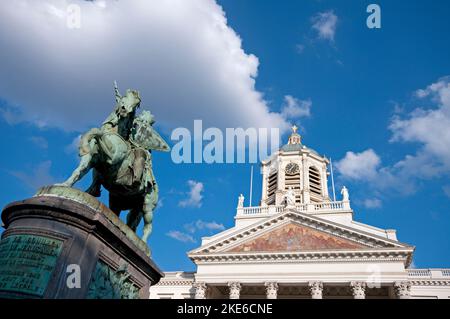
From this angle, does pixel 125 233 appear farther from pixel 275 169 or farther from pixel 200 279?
pixel 275 169

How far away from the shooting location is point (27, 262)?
457cm

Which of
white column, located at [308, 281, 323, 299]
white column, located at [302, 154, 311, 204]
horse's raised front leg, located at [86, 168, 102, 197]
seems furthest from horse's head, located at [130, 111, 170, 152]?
white column, located at [302, 154, 311, 204]

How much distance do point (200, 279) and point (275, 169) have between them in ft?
75.2

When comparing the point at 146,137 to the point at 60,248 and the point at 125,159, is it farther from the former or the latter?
the point at 60,248

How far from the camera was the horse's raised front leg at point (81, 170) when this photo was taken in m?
5.57

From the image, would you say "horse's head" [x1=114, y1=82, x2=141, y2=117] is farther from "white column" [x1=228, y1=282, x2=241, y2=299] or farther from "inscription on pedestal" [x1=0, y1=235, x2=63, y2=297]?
"white column" [x1=228, y1=282, x2=241, y2=299]

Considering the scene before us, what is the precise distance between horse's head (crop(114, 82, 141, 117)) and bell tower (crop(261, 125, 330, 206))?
1696 inches

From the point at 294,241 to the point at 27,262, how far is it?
33.7 m

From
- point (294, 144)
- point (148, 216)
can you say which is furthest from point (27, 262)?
point (294, 144)

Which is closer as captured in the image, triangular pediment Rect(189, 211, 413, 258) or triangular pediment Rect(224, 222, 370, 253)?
triangular pediment Rect(189, 211, 413, 258)

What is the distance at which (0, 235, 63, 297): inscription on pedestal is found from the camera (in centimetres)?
441

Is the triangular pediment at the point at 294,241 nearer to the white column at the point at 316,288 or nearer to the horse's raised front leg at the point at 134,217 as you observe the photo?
the white column at the point at 316,288

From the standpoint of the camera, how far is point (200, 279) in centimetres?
3744
